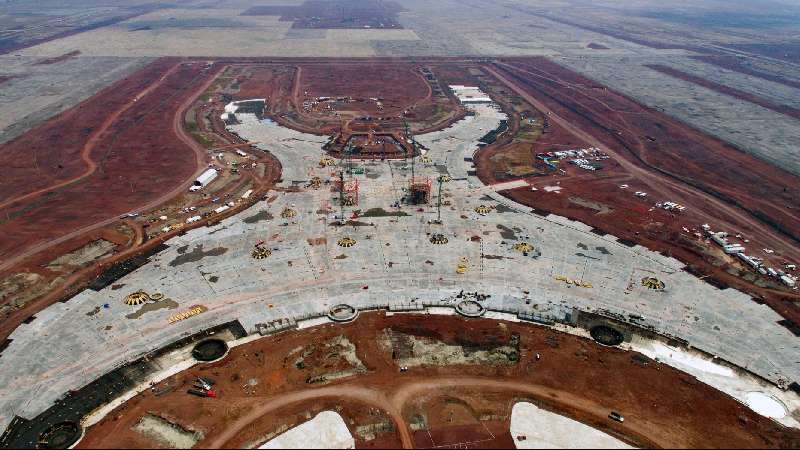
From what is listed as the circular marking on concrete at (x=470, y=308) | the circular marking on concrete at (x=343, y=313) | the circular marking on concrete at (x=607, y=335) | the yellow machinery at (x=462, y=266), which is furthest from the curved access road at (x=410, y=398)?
the yellow machinery at (x=462, y=266)

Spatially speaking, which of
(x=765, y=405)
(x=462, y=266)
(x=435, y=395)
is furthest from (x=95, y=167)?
(x=765, y=405)

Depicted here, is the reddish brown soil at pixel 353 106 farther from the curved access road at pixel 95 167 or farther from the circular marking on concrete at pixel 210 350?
the circular marking on concrete at pixel 210 350

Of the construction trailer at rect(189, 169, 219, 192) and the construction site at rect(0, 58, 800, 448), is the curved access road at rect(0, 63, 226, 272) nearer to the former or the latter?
the construction site at rect(0, 58, 800, 448)

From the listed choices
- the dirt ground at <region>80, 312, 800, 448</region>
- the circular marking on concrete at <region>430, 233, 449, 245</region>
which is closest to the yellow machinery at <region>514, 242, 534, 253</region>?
the circular marking on concrete at <region>430, 233, 449, 245</region>

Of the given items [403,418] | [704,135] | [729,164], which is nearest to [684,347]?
[403,418]

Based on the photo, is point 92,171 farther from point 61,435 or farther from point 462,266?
point 462,266

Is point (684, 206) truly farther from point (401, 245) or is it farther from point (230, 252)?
point (230, 252)
